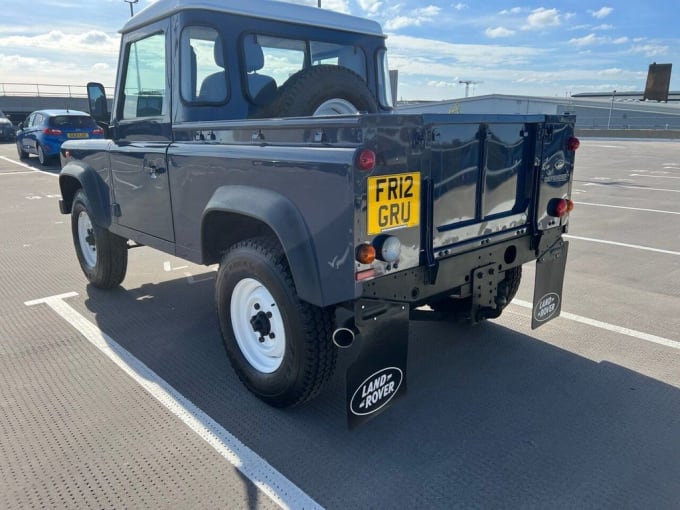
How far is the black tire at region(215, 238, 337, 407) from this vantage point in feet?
8.68

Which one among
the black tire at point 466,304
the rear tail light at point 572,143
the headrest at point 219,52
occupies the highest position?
the headrest at point 219,52

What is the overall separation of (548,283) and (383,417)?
147 centimetres

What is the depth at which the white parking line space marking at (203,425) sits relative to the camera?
92.6 inches

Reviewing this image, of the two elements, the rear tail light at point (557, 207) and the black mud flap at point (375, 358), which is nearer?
the black mud flap at point (375, 358)

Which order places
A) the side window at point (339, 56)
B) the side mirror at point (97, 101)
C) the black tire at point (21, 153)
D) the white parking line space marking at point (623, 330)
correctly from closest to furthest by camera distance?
the white parking line space marking at point (623, 330)
the side window at point (339, 56)
the side mirror at point (97, 101)
the black tire at point (21, 153)

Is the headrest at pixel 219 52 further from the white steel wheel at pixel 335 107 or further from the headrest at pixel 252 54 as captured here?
the white steel wheel at pixel 335 107

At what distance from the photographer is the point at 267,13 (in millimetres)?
3629

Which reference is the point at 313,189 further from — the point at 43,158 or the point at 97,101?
the point at 43,158

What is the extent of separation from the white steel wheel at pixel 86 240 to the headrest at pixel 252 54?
2.55m

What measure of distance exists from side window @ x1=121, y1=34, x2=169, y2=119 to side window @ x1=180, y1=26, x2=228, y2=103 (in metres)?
0.25

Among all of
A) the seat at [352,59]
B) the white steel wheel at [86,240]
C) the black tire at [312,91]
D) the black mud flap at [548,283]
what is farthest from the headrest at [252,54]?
the white steel wheel at [86,240]

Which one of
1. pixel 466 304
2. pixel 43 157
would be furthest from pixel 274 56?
pixel 43 157

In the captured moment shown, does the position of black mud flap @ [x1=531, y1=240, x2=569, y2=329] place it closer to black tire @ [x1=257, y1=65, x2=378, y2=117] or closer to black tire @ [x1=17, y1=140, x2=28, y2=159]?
black tire @ [x1=257, y1=65, x2=378, y2=117]

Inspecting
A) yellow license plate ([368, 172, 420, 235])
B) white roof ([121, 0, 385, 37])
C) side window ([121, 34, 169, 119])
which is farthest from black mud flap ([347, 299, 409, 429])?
white roof ([121, 0, 385, 37])
